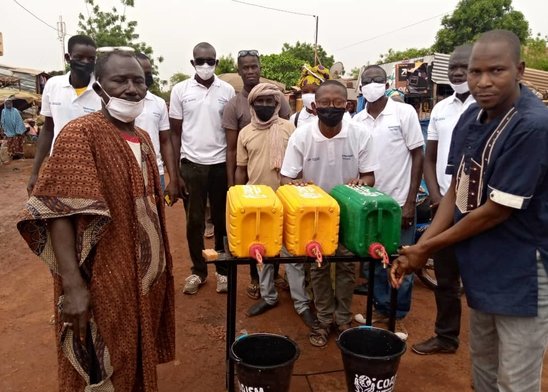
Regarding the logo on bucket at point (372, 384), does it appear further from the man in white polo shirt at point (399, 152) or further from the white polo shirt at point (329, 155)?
the white polo shirt at point (329, 155)

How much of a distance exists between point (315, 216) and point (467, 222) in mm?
828

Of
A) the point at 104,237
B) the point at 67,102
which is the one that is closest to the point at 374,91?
the point at 67,102

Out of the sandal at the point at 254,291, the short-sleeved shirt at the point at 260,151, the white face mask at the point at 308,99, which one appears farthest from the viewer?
the white face mask at the point at 308,99

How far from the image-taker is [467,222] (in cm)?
215

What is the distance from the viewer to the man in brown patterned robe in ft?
6.58

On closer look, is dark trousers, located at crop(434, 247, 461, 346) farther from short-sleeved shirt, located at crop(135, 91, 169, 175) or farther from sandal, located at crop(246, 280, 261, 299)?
short-sleeved shirt, located at crop(135, 91, 169, 175)

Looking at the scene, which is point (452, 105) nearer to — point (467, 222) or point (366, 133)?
point (366, 133)

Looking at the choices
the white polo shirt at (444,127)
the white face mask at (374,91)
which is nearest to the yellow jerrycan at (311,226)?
the white polo shirt at (444,127)

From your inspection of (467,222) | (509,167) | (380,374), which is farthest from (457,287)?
(509,167)

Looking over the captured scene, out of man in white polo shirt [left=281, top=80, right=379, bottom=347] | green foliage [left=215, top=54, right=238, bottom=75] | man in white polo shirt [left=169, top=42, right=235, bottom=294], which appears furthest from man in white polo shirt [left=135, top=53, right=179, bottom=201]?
green foliage [left=215, top=54, right=238, bottom=75]

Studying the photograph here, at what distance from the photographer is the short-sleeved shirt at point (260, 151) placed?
13.2ft

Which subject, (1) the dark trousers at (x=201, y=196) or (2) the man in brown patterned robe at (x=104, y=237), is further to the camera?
(1) the dark trousers at (x=201, y=196)

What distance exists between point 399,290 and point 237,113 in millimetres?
2226

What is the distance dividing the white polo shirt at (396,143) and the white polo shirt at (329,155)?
16.1 inches
